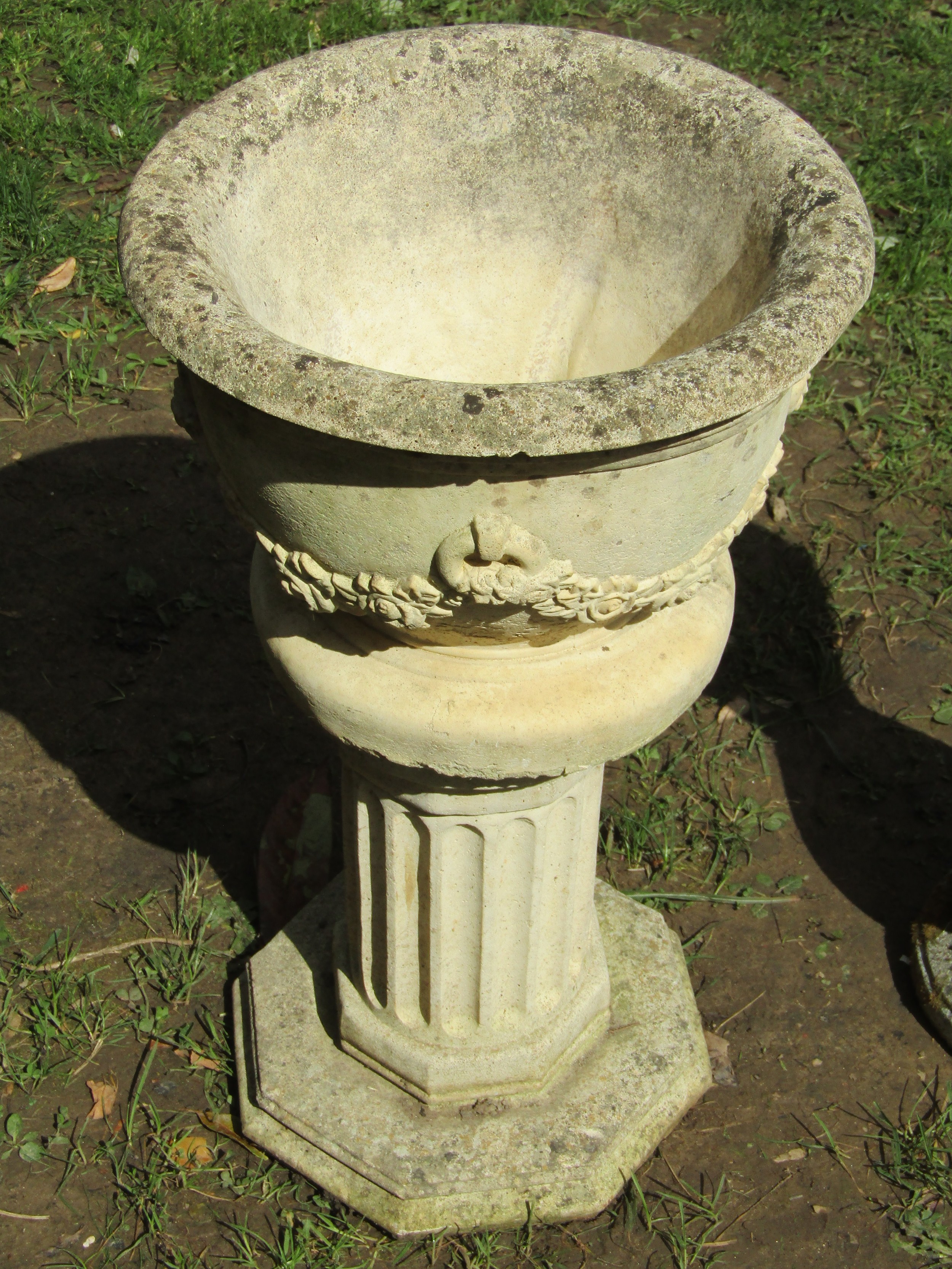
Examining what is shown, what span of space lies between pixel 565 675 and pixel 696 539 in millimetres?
308

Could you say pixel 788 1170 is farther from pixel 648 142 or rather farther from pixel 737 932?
pixel 648 142

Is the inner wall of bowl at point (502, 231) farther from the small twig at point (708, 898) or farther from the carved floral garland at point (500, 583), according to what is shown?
the small twig at point (708, 898)

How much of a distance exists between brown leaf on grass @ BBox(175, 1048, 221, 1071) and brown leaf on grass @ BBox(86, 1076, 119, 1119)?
0.48ft

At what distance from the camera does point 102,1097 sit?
2738mm

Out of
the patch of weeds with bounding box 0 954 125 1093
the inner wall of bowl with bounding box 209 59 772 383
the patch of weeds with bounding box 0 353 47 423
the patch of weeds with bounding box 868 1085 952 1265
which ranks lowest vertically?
the patch of weeds with bounding box 868 1085 952 1265

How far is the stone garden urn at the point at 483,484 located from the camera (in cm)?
159

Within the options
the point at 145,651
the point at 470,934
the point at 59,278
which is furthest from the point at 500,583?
the point at 59,278

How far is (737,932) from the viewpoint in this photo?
3.12 metres

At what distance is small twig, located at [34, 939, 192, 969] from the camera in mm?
2949

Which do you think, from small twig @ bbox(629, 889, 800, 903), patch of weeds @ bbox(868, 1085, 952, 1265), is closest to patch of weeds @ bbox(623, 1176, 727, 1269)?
patch of weeds @ bbox(868, 1085, 952, 1265)

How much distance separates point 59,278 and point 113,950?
2.53 m

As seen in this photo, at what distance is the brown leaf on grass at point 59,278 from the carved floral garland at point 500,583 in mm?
3032

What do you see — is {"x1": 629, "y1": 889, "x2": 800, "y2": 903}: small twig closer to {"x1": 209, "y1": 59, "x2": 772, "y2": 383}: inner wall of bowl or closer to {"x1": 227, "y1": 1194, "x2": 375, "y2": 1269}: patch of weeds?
{"x1": 227, "y1": 1194, "x2": 375, "y2": 1269}: patch of weeds

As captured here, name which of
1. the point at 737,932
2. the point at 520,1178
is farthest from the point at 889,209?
the point at 520,1178
